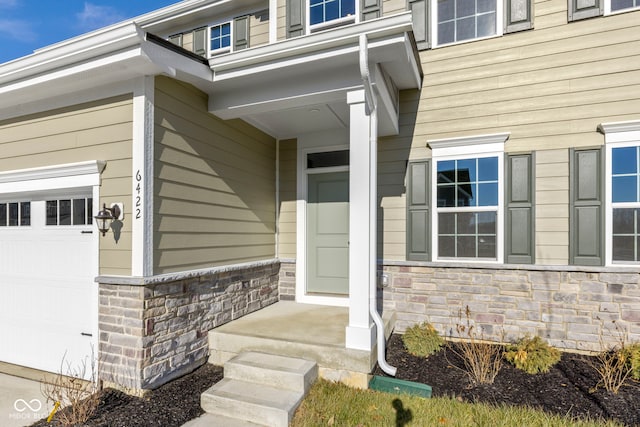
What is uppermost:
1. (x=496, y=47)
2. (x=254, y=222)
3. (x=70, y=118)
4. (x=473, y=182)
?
(x=496, y=47)

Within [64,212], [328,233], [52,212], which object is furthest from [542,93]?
[52,212]

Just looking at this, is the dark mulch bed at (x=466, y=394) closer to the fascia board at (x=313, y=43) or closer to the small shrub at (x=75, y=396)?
the small shrub at (x=75, y=396)

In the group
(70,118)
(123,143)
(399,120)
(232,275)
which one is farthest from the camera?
(399,120)

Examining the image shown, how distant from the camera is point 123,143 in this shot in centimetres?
331

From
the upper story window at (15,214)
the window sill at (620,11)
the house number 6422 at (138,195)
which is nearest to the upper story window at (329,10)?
the window sill at (620,11)

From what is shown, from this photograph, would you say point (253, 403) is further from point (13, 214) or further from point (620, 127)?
point (620, 127)

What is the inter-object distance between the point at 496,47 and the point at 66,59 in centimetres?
474

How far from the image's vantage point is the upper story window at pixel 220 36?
6.01 m

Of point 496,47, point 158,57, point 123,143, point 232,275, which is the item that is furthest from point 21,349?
point 496,47

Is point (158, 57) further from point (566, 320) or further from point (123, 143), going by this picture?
point (566, 320)

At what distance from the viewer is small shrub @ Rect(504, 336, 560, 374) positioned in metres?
3.50

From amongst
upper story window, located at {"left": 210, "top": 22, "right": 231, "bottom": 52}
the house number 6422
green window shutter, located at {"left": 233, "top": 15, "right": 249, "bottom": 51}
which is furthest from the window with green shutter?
the house number 6422

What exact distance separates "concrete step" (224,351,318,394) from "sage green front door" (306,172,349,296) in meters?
1.83

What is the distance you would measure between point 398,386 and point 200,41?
629cm
